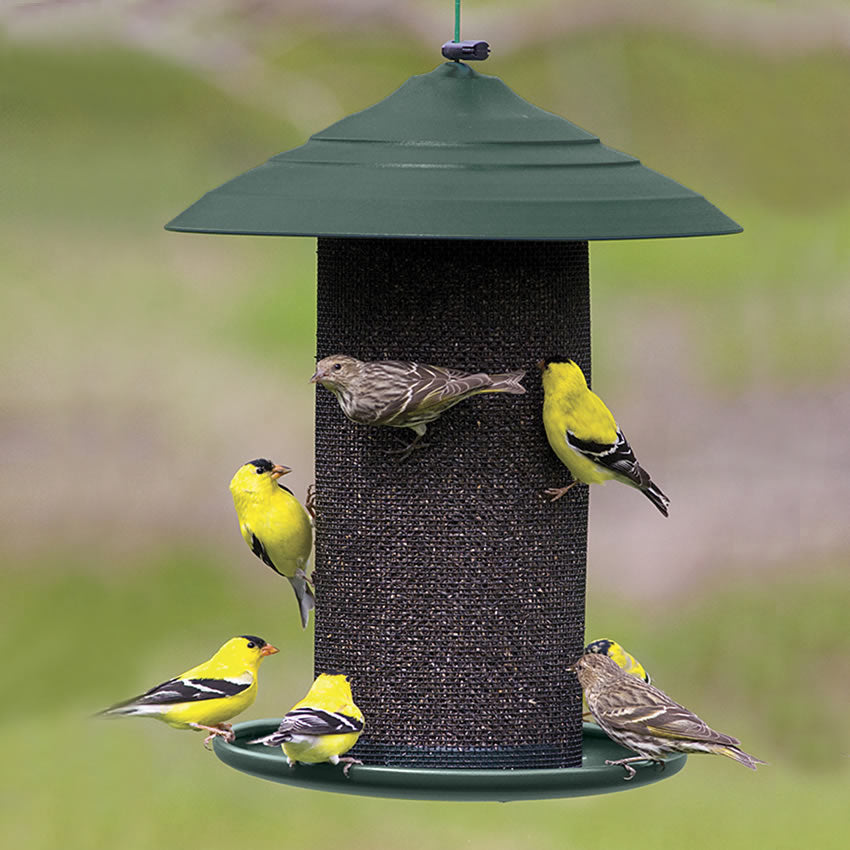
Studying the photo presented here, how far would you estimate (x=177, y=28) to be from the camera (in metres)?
12.9

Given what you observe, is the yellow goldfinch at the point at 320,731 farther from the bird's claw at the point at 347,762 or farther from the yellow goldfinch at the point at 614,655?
the yellow goldfinch at the point at 614,655

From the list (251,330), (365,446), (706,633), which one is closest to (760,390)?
(706,633)

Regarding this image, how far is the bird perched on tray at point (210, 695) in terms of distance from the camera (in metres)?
5.80

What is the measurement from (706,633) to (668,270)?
2871 mm

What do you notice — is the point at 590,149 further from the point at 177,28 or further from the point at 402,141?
the point at 177,28

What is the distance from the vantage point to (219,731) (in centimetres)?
568

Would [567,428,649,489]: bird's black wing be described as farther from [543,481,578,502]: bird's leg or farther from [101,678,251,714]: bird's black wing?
[101,678,251,714]: bird's black wing

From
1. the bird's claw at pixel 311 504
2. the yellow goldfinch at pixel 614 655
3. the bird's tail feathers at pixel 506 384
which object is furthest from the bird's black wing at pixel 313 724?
the bird's tail feathers at pixel 506 384

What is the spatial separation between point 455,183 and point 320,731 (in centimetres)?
162

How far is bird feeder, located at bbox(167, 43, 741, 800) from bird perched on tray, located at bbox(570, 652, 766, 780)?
0.25 ft

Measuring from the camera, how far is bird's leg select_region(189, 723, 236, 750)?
562cm

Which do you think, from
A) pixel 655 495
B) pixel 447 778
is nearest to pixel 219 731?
pixel 447 778

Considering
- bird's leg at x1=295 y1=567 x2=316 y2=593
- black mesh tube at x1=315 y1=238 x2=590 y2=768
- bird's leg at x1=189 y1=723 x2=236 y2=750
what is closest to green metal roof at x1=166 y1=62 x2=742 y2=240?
black mesh tube at x1=315 y1=238 x2=590 y2=768

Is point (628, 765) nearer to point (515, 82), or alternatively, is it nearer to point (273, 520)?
point (273, 520)
